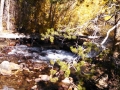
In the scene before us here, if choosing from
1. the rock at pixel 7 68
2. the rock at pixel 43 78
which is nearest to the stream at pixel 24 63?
the rock at pixel 7 68

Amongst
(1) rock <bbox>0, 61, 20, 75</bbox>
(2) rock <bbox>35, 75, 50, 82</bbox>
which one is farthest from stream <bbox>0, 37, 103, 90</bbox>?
(2) rock <bbox>35, 75, 50, 82</bbox>

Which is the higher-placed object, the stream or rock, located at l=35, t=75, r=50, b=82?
the stream

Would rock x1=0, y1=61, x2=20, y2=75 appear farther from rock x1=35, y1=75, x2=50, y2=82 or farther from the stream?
rock x1=35, y1=75, x2=50, y2=82

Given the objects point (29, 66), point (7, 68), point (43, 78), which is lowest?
point (43, 78)

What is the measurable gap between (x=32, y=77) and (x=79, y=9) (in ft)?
23.7

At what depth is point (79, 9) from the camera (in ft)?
53.1

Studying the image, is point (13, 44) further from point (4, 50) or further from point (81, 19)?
point (81, 19)

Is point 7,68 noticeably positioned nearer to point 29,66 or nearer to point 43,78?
point 29,66

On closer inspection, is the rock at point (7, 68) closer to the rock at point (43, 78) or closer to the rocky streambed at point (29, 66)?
the rocky streambed at point (29, 66)

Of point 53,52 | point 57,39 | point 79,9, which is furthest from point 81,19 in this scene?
point 53,52

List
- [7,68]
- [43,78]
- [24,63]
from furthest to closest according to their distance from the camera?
[24,63] < [7,68] < [43,78]

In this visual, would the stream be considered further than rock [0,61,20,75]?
No

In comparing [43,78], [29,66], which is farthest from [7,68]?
[43,78]

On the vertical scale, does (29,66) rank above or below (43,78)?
above
